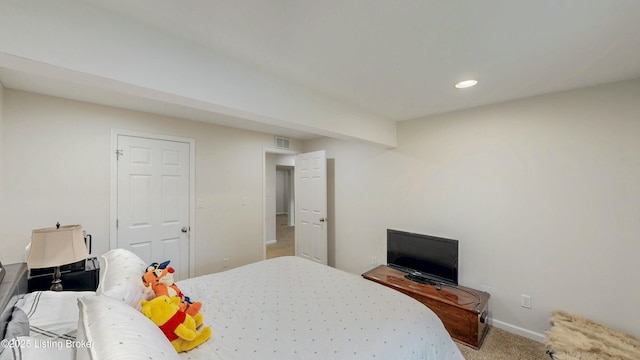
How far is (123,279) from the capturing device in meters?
1.35

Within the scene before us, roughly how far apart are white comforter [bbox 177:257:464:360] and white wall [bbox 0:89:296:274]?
5.11ft

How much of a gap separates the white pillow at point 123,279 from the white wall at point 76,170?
4.61ft

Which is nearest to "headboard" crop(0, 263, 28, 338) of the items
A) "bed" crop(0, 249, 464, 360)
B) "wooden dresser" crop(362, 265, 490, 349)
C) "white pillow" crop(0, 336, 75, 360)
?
"bed" crop(0, 249, 464, 360)

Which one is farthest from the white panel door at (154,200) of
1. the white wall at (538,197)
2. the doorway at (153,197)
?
the white wall at (538,197)

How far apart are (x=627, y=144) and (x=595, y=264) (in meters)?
1.02

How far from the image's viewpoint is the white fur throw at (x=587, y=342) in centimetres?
168

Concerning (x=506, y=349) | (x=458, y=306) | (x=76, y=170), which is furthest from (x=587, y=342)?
(x=76, y=170)

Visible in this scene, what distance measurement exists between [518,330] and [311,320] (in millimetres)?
2334

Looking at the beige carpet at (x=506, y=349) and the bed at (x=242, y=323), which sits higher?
the bed at (x=242, y=323)

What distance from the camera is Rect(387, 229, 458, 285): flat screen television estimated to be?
8.61 ft

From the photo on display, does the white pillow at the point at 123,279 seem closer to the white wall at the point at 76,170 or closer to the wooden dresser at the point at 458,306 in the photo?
the white wall at the point at 76,170

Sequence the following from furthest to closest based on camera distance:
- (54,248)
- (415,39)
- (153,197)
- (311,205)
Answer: (311,205), (153,197), (54,248), (415,39)

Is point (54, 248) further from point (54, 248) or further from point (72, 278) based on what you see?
point (72, 278)

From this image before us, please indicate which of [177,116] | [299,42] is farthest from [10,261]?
[299,42]
